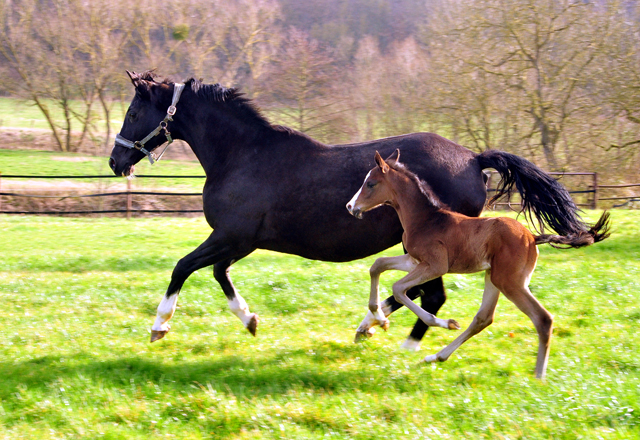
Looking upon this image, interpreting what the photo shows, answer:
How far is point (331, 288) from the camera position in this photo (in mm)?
7129

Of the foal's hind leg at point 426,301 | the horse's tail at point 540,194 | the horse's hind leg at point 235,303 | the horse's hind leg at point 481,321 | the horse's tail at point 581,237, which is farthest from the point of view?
the horse's hind leg at point 235,303

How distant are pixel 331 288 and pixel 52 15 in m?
23.2

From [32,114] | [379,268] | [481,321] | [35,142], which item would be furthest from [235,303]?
[32,114]

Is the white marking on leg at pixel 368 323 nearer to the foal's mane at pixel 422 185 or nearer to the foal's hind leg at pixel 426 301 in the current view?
the foal's hind leg at pixel 426 301

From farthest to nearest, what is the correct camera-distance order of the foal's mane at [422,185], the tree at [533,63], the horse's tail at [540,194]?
the tree at [533,63] → the horse's tail at [540,194] → the foal's mane at [422,185]

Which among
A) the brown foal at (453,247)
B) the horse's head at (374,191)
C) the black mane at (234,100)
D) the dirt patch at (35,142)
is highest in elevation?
the black mane at (234,100)

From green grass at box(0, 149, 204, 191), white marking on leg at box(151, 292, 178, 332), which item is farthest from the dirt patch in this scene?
white marking on leg at box(151, 292, 178, 332)

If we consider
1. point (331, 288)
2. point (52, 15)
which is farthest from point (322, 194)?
point (52, 15)

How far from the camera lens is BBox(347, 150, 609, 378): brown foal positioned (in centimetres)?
432

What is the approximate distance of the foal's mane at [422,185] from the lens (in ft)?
15.6

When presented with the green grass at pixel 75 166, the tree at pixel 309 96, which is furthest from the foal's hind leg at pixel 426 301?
the tree at pixel 309 96

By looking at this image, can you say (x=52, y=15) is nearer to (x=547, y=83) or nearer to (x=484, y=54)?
(x=484, y=54)

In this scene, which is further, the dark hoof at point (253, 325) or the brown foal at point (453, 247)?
A: the dark hoof at point (253, 325)

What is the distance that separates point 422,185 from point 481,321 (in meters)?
1.17
